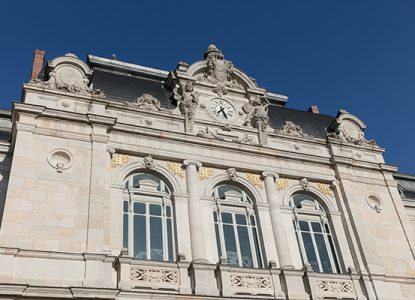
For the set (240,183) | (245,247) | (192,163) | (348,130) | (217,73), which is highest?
(217,73)

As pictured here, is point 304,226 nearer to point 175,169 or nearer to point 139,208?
point 175,169

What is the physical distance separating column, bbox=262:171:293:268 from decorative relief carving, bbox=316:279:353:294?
1.22 m

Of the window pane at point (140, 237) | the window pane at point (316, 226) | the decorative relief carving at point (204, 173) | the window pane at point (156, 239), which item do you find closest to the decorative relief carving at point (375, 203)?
the window pane at point (316, 226)

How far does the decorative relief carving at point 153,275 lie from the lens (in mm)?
15258

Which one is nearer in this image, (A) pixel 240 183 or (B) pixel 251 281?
(B) pixel 251 281

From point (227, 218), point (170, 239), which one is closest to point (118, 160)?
point (170, 239)

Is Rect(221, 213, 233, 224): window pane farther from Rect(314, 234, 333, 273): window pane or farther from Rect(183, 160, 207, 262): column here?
Rect(314, 234, 333, 273): window pane

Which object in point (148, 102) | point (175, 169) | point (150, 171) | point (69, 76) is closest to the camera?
point (150, 171)

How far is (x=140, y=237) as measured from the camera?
16.7 meters

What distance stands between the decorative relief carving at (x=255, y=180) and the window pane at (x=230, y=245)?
2.14 m

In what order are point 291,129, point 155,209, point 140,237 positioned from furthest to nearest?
point 291,129
point 155,209
point 140,237

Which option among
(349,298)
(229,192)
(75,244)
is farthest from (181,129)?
(349,298)

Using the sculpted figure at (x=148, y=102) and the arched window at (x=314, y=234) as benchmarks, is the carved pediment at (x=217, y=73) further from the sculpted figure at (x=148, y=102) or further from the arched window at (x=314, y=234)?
the arched window at (x=314, y=234)

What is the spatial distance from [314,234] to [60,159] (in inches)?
388
